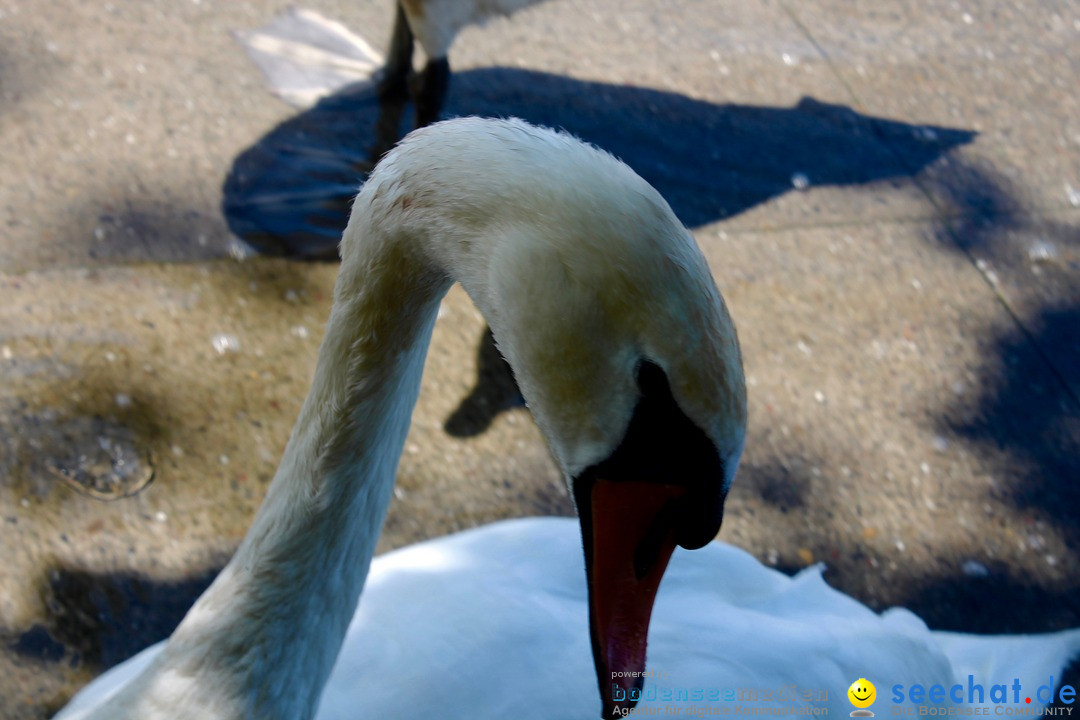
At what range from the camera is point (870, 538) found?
8.96ft

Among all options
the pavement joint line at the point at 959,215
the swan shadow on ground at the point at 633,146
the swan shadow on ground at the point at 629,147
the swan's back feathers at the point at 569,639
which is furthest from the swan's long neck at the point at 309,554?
the pavement joint line at the point at 959,215

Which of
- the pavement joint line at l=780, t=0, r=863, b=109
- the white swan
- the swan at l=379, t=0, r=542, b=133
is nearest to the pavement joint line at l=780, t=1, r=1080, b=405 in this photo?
the pavement joint line at l=780, t=0, r=863, b=109

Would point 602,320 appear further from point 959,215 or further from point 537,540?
point 959,215

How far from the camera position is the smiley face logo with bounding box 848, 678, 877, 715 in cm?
177

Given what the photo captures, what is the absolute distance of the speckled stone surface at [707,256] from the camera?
2428 millimetres

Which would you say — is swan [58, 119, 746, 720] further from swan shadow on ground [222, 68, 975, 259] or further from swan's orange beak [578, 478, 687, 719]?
swan shadow on ground [222, 68, 975, 259]

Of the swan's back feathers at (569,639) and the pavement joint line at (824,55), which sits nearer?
the swan's back feathers at (569,639)

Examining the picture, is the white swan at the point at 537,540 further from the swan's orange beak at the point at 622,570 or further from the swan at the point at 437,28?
the swan at the point at 437,28

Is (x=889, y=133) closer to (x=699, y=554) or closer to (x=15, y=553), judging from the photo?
(x=699, y=554)

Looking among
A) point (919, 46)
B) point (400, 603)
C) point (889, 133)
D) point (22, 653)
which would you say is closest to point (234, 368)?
point (22, 653)

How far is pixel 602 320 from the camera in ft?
3.41

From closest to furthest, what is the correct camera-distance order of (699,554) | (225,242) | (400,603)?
1. (400,603)
2. (699,554)
3. (225,242)

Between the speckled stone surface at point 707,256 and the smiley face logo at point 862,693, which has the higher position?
the smiley face logo at point 862,693

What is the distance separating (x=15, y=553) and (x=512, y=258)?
5.55 feet
